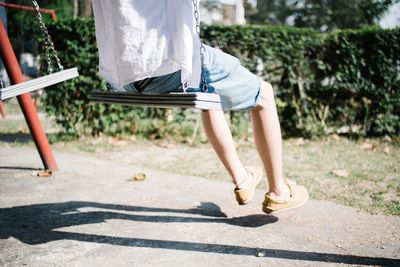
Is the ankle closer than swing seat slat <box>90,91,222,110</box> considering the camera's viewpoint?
No

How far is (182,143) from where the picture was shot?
5582mm

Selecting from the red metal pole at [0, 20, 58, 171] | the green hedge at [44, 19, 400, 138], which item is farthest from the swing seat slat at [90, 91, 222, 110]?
the green hedge at [44, 19, 400, 138]

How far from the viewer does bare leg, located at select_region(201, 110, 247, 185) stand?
2236 mm

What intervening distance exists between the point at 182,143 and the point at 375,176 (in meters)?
2.69

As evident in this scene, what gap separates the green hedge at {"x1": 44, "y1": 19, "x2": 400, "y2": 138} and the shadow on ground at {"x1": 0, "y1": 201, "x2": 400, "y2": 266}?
297 cm

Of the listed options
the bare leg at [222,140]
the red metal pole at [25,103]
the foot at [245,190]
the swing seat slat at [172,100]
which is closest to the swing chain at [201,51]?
the swing seat slat at [172,100]

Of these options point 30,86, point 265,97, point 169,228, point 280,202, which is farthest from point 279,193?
point 30,86

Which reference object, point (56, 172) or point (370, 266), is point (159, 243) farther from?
point (56, 172)

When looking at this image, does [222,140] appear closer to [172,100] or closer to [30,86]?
[172,100]

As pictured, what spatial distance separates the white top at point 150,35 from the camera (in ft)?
Result: 5.54

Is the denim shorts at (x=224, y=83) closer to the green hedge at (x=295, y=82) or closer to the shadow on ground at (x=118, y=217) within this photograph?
the shadow on ground at (x=118, y=217)

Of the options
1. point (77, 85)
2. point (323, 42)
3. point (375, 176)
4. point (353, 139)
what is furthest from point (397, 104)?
point (77, 85)

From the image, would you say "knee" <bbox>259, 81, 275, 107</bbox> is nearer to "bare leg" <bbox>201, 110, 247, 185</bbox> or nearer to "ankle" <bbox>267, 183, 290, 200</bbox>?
"bare leg" <bbox>201, 110, 247, 185</bbox>

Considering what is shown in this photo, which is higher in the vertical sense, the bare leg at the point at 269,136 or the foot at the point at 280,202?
the bare leg at the point at 269,136
